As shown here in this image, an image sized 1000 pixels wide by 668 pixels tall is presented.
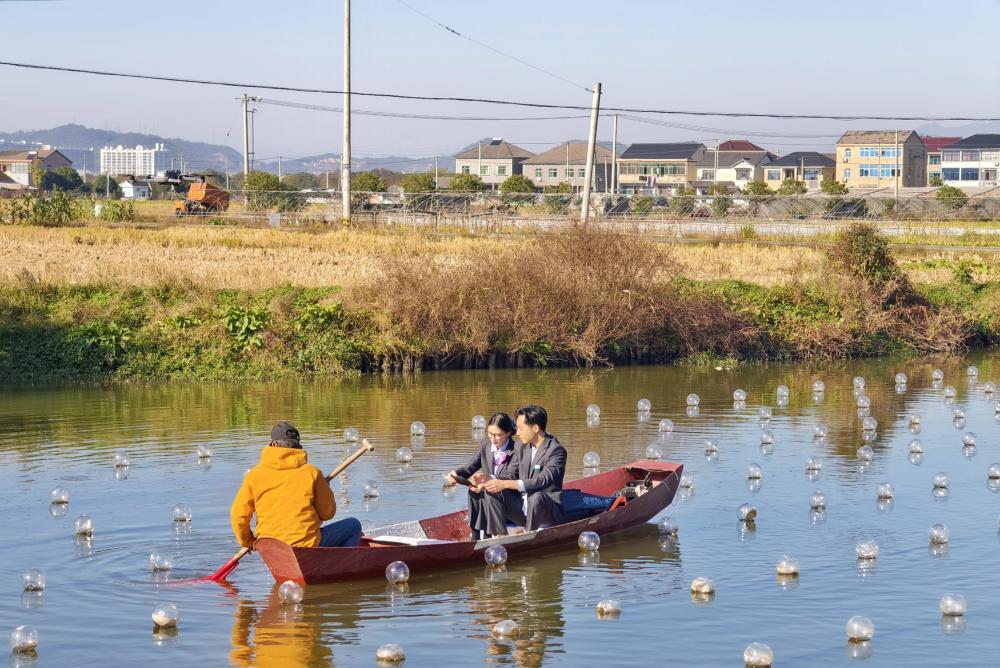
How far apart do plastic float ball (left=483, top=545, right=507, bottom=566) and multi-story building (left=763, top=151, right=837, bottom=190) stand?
→ 11596 centimetres

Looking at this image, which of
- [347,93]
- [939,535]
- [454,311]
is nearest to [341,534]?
[939,535]

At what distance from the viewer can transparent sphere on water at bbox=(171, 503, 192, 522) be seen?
13.1m

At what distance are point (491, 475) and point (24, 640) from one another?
4665 mm

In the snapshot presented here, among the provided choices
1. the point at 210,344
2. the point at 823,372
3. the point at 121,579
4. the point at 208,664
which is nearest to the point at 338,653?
the point at 208,664

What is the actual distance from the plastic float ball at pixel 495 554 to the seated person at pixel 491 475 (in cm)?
42

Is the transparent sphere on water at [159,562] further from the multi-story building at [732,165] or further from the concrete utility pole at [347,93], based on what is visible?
the multi-story building at [732,165]

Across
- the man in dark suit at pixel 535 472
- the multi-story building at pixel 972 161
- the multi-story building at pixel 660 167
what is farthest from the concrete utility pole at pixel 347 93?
the multi-story building at pixel 660 167

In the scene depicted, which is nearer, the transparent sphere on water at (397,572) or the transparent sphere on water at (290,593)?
the transparent sphere on water at (290,593)

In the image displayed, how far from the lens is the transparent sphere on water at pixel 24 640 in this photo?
938 cm

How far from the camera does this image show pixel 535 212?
52594 millimetres

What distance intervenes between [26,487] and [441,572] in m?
6.30

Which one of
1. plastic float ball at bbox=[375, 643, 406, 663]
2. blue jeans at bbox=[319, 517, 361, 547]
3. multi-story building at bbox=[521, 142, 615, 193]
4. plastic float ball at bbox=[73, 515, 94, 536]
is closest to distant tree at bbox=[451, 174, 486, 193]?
multi-story building at bbox=[521, 142, 615, 193]

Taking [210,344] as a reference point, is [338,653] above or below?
below

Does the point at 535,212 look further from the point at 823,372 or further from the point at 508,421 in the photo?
the point at 508,421
